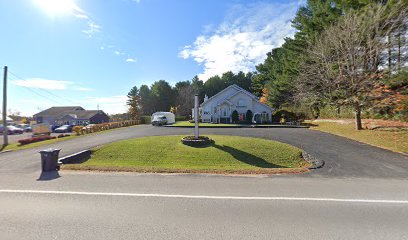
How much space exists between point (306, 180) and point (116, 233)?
6255 mm

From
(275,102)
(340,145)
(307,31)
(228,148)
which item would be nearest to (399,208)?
(228,148)

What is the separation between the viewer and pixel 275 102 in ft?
144

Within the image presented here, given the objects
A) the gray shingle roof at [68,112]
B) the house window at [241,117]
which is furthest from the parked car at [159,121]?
the gray shingle roof at [68,112]

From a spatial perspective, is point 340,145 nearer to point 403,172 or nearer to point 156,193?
point 403,172

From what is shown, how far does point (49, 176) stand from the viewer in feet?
25.9

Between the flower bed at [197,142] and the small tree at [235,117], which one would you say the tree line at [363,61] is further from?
the flower bed at [197,142]

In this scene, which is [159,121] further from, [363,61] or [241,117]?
[363,61]

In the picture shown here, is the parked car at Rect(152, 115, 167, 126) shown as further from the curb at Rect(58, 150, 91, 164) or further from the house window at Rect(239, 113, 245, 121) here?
the curb at Rect(58, 150, 91, 164)

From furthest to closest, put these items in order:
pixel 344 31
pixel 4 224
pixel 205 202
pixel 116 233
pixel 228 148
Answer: pixel 344 31 < pixel 228 148 < pixel 205 202 < pixel 4 224 < pixel 116 233

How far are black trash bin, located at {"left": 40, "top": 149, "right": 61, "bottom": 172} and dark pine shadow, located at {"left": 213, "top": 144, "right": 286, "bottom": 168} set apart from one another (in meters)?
8.02

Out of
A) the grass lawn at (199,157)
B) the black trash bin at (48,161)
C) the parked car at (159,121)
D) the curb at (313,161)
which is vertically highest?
the parked car at (159,121)

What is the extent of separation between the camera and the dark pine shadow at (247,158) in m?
10.2

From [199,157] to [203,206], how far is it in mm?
5982

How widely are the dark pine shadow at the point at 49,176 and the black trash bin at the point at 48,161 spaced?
33 centimetres
